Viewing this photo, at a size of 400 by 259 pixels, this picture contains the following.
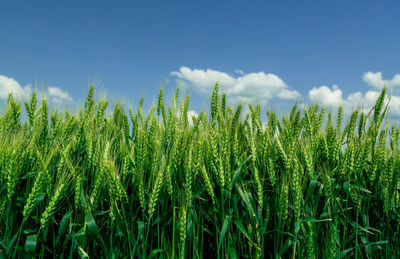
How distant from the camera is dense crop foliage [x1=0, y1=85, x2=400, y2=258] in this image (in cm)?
177

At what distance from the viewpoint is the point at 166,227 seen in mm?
2051

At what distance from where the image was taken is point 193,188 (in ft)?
6.77

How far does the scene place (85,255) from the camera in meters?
1.68

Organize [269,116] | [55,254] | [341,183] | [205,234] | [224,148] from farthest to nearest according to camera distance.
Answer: [269,116] < [341,183] < [205,234] < [224,148] < [55,254]

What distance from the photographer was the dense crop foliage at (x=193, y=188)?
177cm

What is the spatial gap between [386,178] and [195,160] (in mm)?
1568

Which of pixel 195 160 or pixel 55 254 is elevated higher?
pixel 195 160

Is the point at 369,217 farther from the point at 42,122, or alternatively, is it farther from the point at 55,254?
the point at 42,122

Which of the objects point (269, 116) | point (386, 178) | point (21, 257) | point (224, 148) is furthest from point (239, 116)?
point (21, 257)

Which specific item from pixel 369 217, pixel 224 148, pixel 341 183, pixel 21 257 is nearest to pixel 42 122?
pixel 21 257

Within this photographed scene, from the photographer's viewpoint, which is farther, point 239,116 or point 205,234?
point 239,116

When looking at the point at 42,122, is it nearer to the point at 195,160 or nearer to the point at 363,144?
the point at 195,160

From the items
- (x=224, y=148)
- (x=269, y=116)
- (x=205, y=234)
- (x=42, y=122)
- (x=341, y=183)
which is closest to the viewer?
(x=224, y=148)

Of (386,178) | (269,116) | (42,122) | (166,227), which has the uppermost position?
(269,116)
